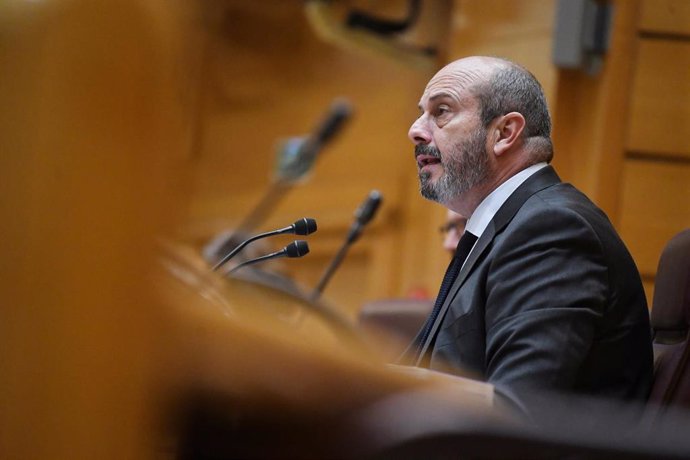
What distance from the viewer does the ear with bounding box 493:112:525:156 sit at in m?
2.26

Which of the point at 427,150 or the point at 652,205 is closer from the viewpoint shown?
the point at 427,150

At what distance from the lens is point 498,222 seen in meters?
2.08

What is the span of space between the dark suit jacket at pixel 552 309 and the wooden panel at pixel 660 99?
96.6 inches

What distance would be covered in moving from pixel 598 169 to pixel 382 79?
205 centimetres

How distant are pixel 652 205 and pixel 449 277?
2.41 m

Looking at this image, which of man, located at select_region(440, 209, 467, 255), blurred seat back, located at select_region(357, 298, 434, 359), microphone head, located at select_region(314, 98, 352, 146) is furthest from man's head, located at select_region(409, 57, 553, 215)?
microphone head, located at select_region(314, 98, 352, 146)

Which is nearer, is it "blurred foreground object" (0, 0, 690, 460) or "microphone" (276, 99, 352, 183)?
"blurred foreground object" (0, 0, 690, 460)

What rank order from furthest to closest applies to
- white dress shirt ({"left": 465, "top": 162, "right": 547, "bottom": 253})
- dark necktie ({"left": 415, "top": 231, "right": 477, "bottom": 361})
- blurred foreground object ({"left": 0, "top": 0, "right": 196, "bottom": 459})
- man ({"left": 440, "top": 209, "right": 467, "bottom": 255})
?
man ({"left": 440, "top": 209, "right": 467, "bottom": 255}), white dress shirt ({"left": 465, "top": 162, "right": 547, "bottom": 253}), dark necktie ({"left": 415, "top": 231, "right": 477, "bottom": 361}), blurred foreground object ({"left": 0, "top": 0, "right": 196, "bottom": 459})

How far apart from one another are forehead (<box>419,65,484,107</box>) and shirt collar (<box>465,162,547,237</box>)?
19 cm

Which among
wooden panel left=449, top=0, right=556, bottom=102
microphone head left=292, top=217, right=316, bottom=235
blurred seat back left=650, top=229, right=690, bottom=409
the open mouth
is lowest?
blurred seat back left=650, top=229, right=690, bottom=409

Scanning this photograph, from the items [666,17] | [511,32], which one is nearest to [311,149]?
[511,32]

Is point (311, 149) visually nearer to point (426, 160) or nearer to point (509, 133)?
point (426, 160)

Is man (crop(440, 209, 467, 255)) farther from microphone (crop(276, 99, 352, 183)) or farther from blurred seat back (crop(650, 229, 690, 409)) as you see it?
blurred seat back (crop(650, 229, 690, 409))

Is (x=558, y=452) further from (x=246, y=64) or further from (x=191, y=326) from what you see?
(x=246, y=64)
